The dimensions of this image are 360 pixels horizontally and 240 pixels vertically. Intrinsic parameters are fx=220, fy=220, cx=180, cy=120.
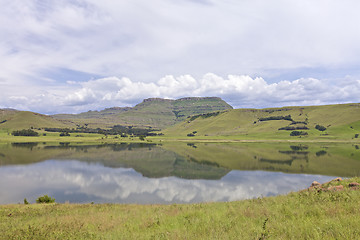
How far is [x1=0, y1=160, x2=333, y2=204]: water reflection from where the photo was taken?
1633 inches

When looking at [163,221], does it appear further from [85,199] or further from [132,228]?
[85,199]

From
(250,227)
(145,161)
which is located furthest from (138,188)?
(145,161)

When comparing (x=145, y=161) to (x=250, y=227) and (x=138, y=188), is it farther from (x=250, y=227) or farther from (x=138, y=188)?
(x=250, y=227)

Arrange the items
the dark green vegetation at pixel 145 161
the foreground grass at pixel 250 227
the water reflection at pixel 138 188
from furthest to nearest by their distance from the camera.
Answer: the dark green vegetation at pixel 145 161 → the water reflection at pixel 138 188 → the foreground grass at pixel 250 227

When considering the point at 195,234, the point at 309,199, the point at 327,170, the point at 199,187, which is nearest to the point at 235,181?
the point at 199,187

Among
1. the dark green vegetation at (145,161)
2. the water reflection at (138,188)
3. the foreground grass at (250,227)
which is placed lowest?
the dark green vegetation at (145,161)

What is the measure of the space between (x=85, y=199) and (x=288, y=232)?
4001 centimetres

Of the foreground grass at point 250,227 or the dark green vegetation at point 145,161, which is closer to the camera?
the foreground grass at point 250,227

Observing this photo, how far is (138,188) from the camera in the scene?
167ft

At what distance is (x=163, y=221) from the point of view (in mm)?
14758

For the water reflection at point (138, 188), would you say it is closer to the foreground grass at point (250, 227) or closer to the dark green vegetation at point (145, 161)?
the dark green vegetation at point (145, 161)

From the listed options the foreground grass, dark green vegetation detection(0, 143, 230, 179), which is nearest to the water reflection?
dark green vegetation detection(0, 143, 230, 179)

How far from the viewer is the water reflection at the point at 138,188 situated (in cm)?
4147

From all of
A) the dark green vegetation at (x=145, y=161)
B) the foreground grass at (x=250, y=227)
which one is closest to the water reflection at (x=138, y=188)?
the dark green vegetation at (x=145, y=161)
